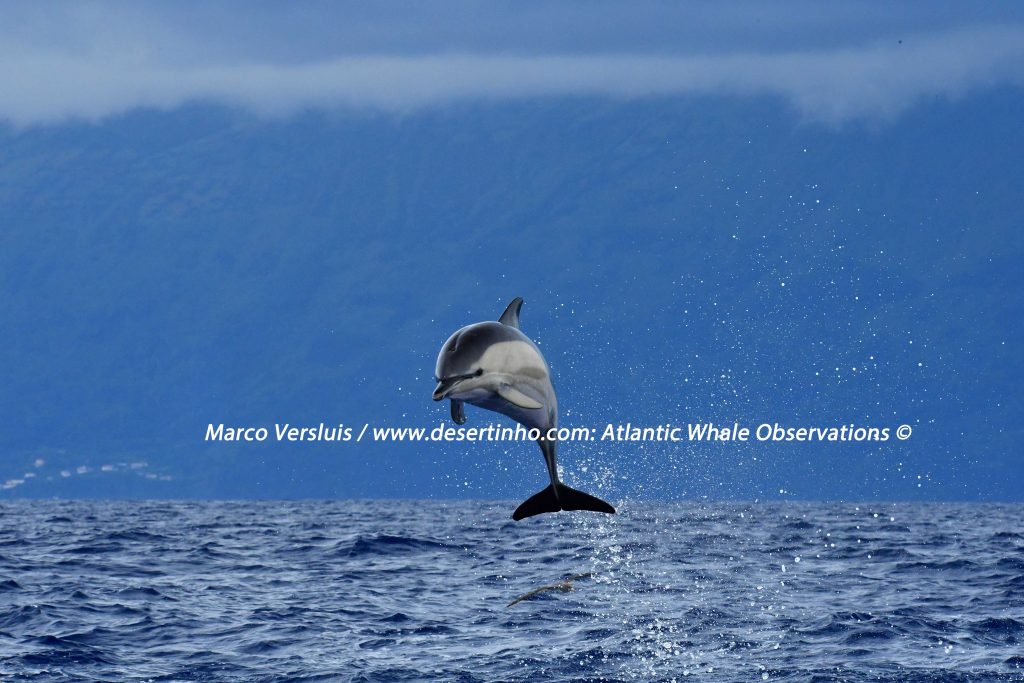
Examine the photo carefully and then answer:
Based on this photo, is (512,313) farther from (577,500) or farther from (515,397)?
(515,397)

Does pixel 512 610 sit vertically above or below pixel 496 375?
above

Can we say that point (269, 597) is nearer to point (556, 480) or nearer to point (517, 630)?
point (517, 630)

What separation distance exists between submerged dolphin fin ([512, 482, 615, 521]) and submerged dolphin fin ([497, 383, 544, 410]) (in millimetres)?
1315

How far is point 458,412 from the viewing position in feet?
26.9

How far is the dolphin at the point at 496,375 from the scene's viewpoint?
7.54 m

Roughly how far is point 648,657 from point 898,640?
381 cm

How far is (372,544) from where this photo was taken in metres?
34.8

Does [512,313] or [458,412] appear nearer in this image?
[458,412]

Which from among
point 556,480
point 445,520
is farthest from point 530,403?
point 445,520

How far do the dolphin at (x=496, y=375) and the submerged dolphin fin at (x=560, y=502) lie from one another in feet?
2.81

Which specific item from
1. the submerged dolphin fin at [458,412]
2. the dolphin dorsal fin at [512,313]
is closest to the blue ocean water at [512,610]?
the dolphin dorsal fin at [512,313]

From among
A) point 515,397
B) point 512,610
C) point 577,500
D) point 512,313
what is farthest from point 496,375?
point 512,610

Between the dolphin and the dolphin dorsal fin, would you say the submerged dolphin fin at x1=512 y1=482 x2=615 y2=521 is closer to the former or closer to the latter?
the dolphin

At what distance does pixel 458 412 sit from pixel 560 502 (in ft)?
4.90
